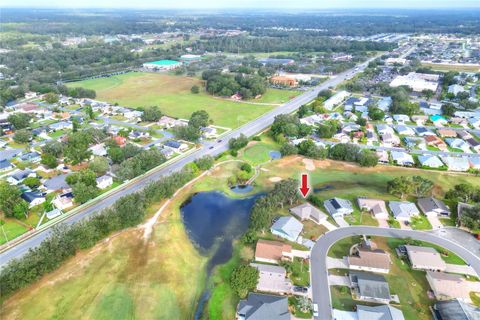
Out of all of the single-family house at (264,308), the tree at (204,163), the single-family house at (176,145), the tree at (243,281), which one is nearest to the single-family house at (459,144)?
the tree at (204,163)

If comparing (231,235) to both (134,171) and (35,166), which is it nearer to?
(134,171)

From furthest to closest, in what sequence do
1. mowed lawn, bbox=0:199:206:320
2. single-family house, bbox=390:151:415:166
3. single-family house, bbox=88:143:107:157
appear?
single-family house, bbox=88:143:107:157 → single-family house, bbox=390:151:415:166 → mowed lawn, bbox=0:199:206:320

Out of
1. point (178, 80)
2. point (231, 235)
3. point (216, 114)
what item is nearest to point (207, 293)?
point (231, 235)

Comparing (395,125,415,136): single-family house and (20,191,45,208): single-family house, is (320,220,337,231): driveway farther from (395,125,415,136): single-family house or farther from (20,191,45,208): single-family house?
(20,191,45,208): single-family house

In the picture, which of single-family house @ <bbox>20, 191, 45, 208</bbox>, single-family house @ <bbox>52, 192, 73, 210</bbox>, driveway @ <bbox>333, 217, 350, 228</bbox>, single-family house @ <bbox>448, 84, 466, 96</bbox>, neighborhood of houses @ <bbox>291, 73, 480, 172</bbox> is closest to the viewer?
driveway @ <bbox>333, 217, 350, 228</bbox>

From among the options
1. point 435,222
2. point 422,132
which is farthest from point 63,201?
point 422,132

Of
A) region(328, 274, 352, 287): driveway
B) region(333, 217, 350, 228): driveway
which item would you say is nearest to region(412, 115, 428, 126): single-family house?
region(333, 217, 350, 228): driveway

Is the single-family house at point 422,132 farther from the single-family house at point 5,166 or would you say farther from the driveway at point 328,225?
the single-family house at point 5,166
